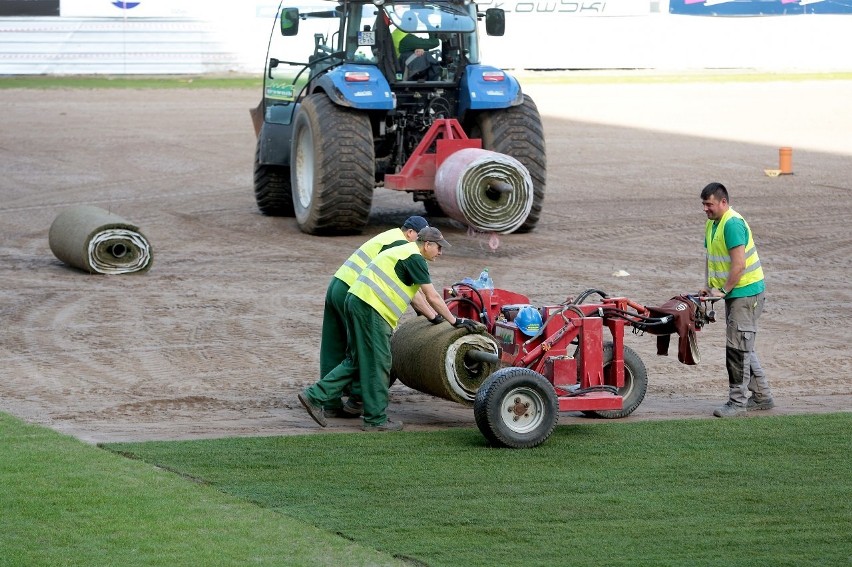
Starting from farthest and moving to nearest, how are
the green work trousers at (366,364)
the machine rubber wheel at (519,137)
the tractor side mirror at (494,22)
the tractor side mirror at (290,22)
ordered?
the tractor side mirror at (494,22)
the tractor side mirror at (290,22)
the machine rubber wheel at (519,137)
the green work trousers at (366,364)

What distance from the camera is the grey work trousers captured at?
1030 cm

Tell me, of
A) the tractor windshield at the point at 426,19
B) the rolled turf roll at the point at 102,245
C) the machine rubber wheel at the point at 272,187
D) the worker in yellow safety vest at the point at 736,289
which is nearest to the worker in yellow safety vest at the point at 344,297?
the worker in yellow safety vest at the point at 736,289

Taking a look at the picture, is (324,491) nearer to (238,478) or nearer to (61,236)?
(238,478)

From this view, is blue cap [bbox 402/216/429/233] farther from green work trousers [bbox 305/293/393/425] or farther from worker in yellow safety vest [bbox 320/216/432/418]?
green work trousers [bbox 305/293/393/425]

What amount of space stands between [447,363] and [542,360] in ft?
2.27

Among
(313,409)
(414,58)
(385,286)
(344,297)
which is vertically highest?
(414,58)

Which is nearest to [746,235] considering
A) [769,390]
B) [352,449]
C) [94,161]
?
[769,390]

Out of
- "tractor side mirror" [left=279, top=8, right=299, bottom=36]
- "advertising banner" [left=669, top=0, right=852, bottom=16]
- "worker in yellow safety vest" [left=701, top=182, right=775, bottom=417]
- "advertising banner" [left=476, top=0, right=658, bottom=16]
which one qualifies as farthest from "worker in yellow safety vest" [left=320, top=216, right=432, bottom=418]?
"advertising banner" [left=669, top=0, right=852, bottom=16]

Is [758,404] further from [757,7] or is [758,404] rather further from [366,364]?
[757,7]

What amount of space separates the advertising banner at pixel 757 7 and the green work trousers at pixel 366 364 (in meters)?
34.3

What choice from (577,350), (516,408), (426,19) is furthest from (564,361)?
(426,19)

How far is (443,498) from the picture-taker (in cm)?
830

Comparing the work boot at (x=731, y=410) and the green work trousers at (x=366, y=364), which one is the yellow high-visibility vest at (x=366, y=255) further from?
the work boot at (x=731, y=410)

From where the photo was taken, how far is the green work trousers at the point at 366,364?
990 cm
